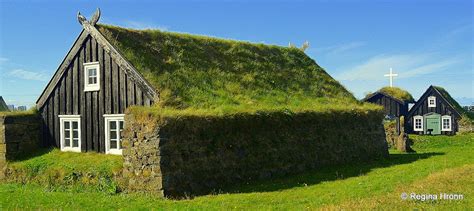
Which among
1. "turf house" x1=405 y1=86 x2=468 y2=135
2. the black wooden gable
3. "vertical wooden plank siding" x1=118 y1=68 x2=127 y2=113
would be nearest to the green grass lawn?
the black wooden gable

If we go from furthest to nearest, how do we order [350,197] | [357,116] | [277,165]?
[357,116] < [277,165] < [350,197]

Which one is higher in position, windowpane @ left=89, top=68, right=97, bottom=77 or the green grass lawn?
windowpane @ left=89, top=68, right=97, bottom=77

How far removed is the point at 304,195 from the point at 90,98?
10.1 meters

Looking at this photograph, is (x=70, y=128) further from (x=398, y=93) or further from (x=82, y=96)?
(x=398, y=93)

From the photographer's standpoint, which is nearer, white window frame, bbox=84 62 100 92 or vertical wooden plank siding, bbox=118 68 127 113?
vertical wooden plank siding, bbox=118 68 127 113

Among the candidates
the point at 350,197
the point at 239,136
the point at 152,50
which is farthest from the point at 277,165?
the point at 152,50

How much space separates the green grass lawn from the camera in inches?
457

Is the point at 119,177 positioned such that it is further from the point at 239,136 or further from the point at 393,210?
the point at 393,210

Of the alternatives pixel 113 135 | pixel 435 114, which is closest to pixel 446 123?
pixel 435 114

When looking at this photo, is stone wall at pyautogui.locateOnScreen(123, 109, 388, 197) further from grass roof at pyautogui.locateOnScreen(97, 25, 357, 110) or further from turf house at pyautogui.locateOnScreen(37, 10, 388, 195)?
grass roof at pyautogui.locateOnScreen(97, 25, 357, 110)

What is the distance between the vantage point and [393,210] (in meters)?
9.98

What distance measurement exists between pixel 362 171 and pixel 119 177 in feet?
32.0

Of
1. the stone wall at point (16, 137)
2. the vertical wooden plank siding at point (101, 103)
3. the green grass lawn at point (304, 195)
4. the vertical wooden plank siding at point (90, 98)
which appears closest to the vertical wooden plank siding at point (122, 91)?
the vertical wooden plank siding at point (90, 98)

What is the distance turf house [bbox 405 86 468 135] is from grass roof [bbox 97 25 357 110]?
22465mm
